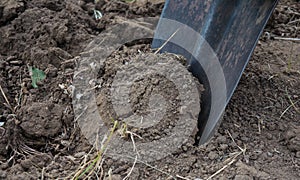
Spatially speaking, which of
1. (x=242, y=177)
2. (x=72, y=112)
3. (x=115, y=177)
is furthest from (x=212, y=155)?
(x=72, y=112)

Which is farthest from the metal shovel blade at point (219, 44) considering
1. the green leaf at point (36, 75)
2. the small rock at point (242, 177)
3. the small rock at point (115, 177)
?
the green leaf at point (36, 75)

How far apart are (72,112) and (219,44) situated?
56 centimetres

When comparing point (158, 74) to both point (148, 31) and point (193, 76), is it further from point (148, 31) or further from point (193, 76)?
point (148, 31)

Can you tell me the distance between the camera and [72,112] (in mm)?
1635

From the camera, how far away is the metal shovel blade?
146 centimetres

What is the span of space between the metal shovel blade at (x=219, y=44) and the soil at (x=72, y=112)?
107 mm

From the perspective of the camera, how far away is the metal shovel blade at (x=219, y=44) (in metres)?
1.46

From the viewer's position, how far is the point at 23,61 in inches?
72.5

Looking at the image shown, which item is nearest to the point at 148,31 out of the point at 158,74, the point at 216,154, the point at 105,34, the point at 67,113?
the point at 105,34

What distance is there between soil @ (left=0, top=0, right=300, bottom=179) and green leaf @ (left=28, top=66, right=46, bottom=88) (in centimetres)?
2

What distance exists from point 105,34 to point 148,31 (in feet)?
0.59

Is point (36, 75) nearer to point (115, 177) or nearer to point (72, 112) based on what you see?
point (72, 112)

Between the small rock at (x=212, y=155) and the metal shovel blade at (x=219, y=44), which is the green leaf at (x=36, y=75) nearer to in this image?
the metal shovel blade at (x=219, y=44)

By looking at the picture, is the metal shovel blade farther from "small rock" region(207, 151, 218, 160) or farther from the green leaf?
the green leaf
